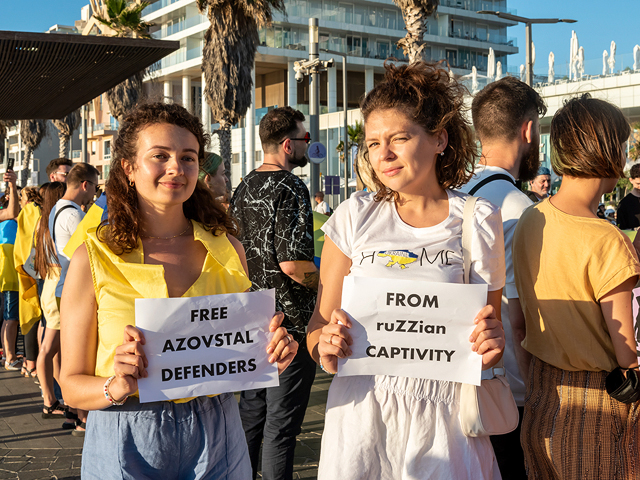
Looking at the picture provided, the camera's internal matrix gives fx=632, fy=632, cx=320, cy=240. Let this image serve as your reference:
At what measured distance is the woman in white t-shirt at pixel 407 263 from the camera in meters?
2.15

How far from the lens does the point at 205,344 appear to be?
219 cm

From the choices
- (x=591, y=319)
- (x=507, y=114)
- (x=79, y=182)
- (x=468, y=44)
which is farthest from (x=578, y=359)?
(x=468, y=44)

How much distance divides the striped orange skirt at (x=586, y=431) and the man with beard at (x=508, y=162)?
0.48 metres

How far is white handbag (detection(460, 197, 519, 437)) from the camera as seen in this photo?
213 centimetres

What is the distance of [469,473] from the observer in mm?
2162

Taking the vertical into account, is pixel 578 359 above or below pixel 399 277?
below

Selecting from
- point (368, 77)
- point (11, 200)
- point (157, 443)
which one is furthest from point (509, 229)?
point (368, 77)

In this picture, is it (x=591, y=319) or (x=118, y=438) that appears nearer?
(x=118, y=438)

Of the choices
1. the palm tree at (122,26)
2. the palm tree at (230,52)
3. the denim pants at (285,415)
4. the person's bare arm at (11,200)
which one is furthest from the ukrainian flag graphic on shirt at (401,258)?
the palm tree at (122,26)

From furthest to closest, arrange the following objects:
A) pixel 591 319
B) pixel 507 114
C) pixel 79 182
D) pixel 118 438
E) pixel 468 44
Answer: pixel 468 44
pixel 79 182
pixel 507 114
pixel 591 319
pixel 118 438

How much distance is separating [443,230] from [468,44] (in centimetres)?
7035

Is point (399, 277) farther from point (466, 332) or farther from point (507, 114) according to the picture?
point (507, 114)

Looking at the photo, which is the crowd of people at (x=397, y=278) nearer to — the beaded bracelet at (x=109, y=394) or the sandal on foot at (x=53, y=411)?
the beaded bracelet at (x=109, y=394)

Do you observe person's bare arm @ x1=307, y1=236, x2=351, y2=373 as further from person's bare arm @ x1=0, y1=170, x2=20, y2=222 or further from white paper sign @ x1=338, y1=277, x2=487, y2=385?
person's bare arm @ x1=0, y1=170, x2=20, y2=222
